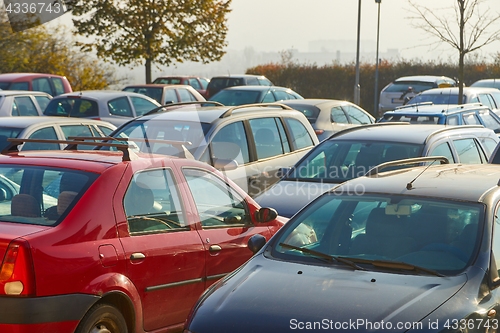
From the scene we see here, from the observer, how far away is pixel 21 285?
5.00m

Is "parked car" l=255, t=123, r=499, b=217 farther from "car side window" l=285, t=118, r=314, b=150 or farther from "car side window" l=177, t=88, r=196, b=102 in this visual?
"car side window" l=177, t=88, r=196, b=102

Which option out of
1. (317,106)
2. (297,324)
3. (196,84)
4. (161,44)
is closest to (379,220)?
(297,324)

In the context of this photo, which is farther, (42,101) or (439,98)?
(439,98)

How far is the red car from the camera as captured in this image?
Result: 506 cm

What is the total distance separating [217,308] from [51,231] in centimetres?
126

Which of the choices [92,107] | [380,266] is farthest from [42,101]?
[380,266]

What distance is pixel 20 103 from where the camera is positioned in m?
17.5

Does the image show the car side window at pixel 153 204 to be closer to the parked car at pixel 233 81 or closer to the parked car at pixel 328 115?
the parked car at pixel 328 115

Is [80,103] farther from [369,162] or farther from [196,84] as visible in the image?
[196,84]

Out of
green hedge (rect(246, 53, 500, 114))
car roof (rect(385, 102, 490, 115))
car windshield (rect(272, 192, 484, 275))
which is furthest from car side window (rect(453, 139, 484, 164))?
green hedge (rect(246, 53, 500, 114))

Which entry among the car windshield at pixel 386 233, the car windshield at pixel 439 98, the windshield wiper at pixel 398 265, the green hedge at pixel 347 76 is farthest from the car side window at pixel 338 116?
the green hedge at pixel 347 76

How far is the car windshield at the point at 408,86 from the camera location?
28.5 metres

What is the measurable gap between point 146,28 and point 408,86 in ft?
34.5

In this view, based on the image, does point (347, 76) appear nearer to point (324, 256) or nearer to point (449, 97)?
point (449, 97)
